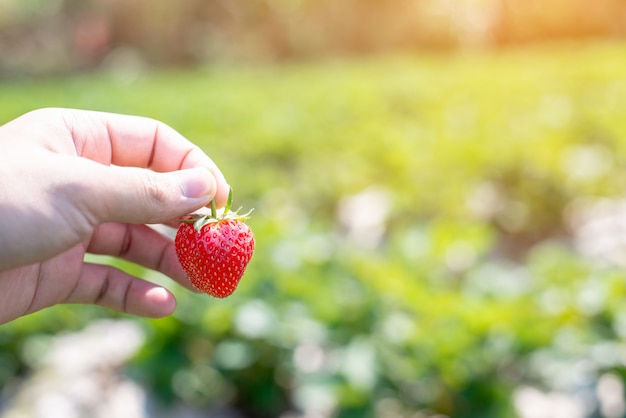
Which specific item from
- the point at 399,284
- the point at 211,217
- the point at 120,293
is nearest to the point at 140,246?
the point at 120,293

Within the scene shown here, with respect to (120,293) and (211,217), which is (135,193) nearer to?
(211,217)

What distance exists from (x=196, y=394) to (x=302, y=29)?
16.8 metres

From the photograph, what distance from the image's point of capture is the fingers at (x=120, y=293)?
174 centimetres

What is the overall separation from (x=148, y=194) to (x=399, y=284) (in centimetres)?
146

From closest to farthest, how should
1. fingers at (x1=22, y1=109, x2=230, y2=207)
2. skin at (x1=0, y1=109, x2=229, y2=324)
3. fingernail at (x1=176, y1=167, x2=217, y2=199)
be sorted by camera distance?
skin at (x1=0, y1=109, x2=229, y2=324) < fingernail at (x1=176, y1=167, x2=217, y2=199) < fingers at (x1=22, y1=109, x2=230, y2=207)

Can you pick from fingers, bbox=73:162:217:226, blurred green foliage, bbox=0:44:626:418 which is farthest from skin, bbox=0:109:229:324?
blurred green foliage, bbox=0:44:626:418

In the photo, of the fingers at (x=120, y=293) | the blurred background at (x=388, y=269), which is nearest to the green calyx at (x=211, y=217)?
the fingers at (x=120, y=293)

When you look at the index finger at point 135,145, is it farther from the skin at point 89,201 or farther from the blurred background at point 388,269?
the blurred background at point 388,269

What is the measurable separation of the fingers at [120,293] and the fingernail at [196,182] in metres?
0.38

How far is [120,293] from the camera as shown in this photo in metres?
1.79

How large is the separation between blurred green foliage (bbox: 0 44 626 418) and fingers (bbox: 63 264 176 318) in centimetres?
74

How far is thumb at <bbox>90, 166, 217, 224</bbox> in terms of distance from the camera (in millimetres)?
1294

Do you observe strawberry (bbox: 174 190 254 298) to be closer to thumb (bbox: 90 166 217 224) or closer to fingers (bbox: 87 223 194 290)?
thumb (bbox: 90 166 217 224)

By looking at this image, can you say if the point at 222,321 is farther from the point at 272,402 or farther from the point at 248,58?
the point at 248,58
